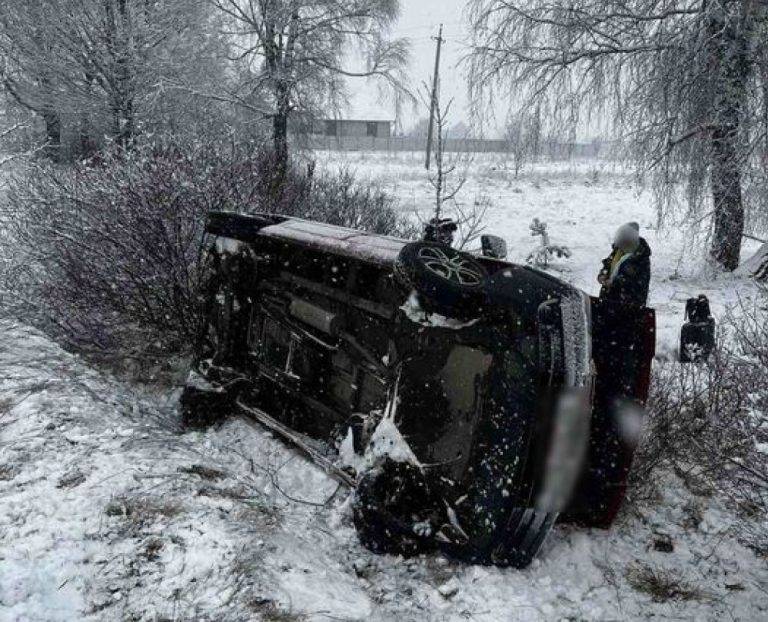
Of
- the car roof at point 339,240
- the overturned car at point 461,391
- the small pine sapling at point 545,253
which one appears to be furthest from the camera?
the small pine sapling at point 545,253

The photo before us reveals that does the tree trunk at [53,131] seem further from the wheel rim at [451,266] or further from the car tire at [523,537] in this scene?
the car tire at [523,537]

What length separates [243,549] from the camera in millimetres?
2682

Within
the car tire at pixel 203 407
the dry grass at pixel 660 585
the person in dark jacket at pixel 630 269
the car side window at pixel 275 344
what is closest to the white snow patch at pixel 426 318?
the car side window at pixel 275 344

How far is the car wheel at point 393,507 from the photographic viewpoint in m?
2.94

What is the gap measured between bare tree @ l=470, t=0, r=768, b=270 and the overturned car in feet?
22.5

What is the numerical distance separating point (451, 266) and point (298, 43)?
453 inches

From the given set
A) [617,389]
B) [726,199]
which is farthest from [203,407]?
[726,199]

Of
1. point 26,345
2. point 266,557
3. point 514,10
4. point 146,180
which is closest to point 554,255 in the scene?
point 514,10

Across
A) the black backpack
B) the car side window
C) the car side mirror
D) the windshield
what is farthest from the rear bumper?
the black backpack

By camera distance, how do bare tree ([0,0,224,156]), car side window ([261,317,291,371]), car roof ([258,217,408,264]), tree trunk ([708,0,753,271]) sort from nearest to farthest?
car roof ([258,217,408,264])
car side window ([261,317,291,371])
tree trunk ([708,0,753,271])
bare tree ([0,0,224,156])

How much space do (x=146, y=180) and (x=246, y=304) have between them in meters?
2.38

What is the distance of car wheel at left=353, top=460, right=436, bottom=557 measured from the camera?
294 cm

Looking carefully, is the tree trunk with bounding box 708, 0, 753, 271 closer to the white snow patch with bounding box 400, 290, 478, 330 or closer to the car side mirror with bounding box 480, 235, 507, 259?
the car side mirror with bounding box 480, 235, 507, 259

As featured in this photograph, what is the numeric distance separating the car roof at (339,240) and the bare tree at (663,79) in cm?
690
